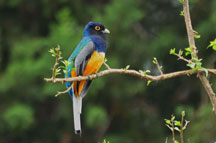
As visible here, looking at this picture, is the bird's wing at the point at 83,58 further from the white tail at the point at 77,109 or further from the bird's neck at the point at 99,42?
the white tail at the point at 77,109

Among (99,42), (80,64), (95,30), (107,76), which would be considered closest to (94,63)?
(80,64)

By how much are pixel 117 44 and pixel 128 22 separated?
0.46 m

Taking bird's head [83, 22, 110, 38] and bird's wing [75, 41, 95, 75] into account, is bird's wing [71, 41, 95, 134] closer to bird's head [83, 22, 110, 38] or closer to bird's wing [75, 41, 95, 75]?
bird's wing [75, 41, 95, 75]

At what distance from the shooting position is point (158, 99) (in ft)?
29.2

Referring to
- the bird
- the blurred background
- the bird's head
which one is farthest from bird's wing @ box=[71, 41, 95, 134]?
the blurred background

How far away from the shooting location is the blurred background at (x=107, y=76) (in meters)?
7.66

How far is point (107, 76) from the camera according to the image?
8031 millimetres

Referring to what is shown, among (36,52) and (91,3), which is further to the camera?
(91,3)

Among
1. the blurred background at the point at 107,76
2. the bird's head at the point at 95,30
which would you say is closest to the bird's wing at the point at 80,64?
the bird's head at the point at 95,30

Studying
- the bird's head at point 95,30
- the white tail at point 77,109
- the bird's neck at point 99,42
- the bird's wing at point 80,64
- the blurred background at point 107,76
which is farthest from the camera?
the blurred background at point 107,76

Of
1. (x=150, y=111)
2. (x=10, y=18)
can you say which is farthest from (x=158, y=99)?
(x=10, y=18)

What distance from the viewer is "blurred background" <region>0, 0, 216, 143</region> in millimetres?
7656

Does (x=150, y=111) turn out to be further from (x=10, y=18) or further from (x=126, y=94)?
(x=10, y=18)

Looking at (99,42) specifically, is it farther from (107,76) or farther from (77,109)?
(107,76)
